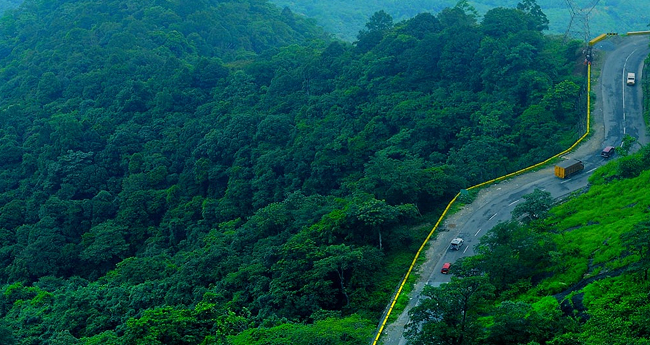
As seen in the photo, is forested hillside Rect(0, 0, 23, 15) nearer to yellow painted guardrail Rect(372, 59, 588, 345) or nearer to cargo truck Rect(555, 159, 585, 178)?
yellow painted guardrail Rect(372, 59, 588, 345)

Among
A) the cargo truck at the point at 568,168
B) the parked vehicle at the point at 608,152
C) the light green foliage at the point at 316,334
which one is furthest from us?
the parked vehicle at the point at 608,152

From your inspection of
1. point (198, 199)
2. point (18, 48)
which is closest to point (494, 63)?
point (198, 199)

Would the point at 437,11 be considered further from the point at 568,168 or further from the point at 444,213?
the point at 444,213

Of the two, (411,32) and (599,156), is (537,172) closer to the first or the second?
(599,156)

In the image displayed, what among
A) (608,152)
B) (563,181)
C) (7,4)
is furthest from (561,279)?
(7,4)

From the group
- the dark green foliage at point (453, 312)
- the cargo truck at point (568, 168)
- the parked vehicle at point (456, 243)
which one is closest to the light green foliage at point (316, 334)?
the dark green foliage at point (453, 312)

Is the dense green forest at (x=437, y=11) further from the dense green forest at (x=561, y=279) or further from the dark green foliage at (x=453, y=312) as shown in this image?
the dark green foliage at (x=453, y=312)

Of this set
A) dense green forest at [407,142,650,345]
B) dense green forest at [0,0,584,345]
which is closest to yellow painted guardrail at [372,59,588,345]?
dense green forest at [0,0,584,345]
